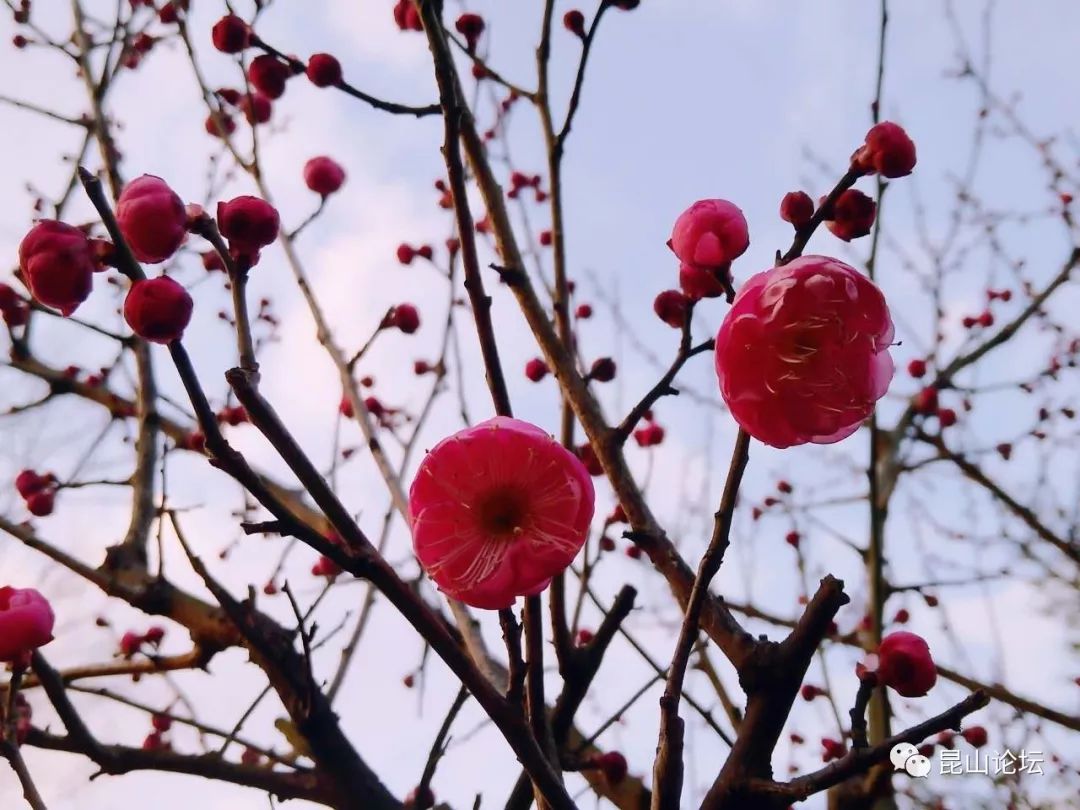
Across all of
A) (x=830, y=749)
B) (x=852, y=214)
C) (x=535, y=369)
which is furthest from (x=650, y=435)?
(x=852, y=214)

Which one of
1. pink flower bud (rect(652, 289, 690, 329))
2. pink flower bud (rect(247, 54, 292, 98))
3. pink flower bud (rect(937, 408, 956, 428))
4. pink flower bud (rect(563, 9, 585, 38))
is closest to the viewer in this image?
pink flower bud (rect(652, 289, 690, 329))

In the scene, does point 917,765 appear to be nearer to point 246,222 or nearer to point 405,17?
point 246,222

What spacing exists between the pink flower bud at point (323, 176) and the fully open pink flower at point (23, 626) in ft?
3.75

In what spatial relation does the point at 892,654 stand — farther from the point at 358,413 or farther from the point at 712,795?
the point at 358,413

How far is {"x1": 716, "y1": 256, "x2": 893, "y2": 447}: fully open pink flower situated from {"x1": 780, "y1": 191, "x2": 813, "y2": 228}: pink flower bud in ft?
0.44

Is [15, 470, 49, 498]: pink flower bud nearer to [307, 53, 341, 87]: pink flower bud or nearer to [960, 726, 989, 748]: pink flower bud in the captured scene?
[307, 53, 341, 87]: pink flower bud

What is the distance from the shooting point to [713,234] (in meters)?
1.13

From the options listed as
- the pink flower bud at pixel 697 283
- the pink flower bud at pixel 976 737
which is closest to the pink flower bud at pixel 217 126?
the pink flower bud at pixel 697 283

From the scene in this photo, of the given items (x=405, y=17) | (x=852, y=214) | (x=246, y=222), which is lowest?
(x=246, y=222)

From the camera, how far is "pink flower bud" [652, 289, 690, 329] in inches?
60.8

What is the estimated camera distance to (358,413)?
2.08 metres

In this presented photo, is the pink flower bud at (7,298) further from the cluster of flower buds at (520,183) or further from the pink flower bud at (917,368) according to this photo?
the pink flower bud at (917,368)

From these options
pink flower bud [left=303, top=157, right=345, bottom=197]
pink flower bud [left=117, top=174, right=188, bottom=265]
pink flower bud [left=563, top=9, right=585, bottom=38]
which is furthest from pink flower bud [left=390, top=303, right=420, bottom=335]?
pink flower bud [left=117, top=174, right=188, bottom=265]

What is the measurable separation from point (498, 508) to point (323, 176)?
4.41 feet
